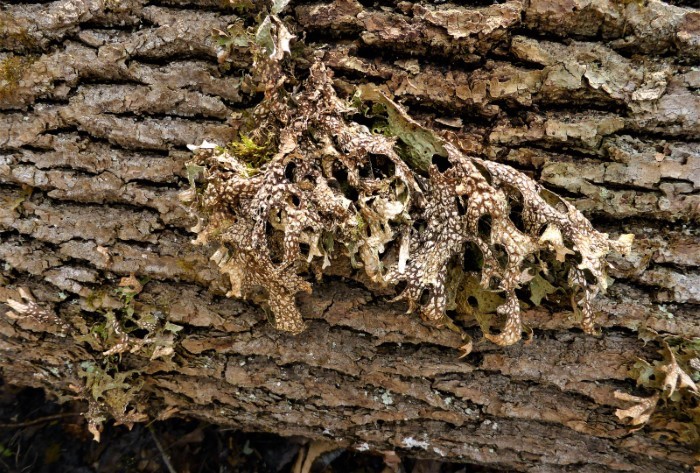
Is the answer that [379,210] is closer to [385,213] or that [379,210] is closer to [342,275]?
[385,213]

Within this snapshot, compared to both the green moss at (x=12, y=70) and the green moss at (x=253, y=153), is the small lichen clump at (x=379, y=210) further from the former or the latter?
the green moss at (x=12, y=70)

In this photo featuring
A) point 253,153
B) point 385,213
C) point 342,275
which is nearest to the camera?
point 385,213

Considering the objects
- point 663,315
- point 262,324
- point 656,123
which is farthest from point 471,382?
point 656,123

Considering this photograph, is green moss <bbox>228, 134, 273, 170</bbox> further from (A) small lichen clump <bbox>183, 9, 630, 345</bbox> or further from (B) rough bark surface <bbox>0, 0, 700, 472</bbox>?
(B) rough bark surface <bbox>0, 0, 700, 472</bbox>

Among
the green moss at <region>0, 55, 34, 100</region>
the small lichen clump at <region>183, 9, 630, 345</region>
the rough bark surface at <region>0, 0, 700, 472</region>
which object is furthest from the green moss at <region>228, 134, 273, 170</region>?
the green moss at <region>0, 55, 34, 100</region>

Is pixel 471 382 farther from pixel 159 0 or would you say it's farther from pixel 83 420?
pixel 83 420

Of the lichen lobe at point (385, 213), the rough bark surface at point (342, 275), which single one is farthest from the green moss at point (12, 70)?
the lichen lobe at point (385, 213)

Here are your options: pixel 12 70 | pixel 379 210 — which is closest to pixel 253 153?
pixel 379 210
